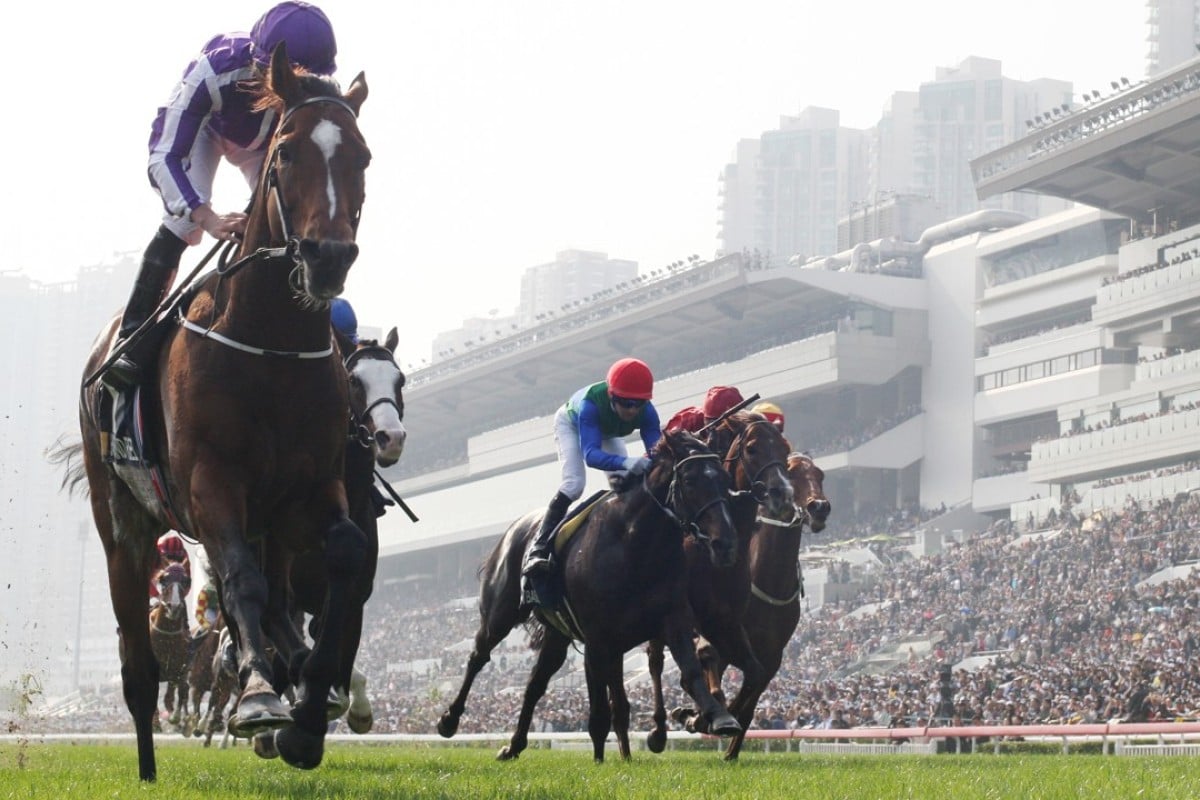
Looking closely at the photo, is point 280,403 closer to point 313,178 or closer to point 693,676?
point 313,178

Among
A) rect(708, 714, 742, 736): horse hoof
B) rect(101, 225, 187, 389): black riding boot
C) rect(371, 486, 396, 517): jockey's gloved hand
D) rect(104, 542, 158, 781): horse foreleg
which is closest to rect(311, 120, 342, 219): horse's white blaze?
rect(101, 225, 187, 389): black riding boot

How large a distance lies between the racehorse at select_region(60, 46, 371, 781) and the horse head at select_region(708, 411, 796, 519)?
4.40 meters

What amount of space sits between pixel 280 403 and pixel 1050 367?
151ft

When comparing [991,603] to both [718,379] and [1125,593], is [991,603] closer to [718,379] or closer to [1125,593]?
[1125,593]

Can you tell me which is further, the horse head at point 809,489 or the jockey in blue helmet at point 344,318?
the horse head at point 809,489

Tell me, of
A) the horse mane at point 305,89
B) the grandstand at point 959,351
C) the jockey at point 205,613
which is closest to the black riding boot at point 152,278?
the horse mane at point 305,89

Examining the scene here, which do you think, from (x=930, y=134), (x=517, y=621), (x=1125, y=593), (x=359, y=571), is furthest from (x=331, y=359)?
(x=930, y=134)

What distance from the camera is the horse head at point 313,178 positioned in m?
5.13

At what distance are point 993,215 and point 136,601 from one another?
54173 millimetres

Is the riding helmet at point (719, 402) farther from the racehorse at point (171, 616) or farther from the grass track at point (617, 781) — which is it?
the racehorse at point (171, 616)

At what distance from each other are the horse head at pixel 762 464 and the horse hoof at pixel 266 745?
4629 mm

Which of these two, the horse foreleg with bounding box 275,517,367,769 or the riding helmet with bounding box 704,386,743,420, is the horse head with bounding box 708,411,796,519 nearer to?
the riding helmet with bounding box 704,386,743,420

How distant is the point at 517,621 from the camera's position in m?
10.7

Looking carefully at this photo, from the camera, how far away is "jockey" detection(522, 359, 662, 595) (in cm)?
948
